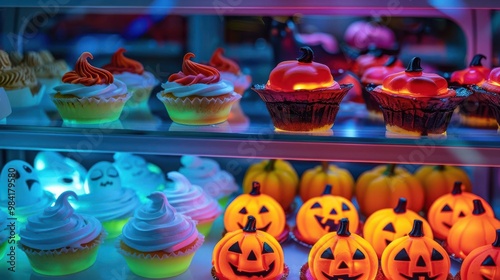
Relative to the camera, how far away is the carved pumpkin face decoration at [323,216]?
2301mm

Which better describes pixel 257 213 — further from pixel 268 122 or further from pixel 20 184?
pixel 20 184

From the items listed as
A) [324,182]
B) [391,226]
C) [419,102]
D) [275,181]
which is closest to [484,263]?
[391,226]

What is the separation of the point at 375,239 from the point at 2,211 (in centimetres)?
148

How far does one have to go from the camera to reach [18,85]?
221 cm

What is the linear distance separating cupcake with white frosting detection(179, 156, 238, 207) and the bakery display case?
0.11 m

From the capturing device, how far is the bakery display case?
1681mm

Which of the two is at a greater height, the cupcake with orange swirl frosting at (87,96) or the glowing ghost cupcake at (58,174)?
the cupcake with orange swirl frosting at (87,96)

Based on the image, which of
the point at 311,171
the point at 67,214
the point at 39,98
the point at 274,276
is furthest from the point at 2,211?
the point at 311,171

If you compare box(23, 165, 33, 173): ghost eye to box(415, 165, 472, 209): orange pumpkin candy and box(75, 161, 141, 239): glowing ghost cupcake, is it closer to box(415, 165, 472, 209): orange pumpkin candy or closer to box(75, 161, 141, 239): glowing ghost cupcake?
box(75, 161, 141, 239): glowing ghost cupcake

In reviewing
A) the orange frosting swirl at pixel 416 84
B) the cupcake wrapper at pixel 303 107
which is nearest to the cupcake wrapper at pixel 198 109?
the cupcake wrapper at pixel 303 107

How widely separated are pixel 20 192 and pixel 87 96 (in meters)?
0.70

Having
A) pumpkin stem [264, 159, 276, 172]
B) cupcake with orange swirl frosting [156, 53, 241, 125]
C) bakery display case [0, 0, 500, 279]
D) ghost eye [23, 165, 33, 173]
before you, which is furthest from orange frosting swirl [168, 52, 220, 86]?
ghost eye [23, 165, 33, 173]

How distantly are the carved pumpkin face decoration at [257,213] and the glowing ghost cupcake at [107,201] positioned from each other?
1.43 feet

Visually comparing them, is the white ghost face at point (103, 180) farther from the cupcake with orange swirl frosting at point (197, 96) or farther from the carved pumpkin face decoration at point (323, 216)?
the carved pumpkin face decoration at point (323, 216)
